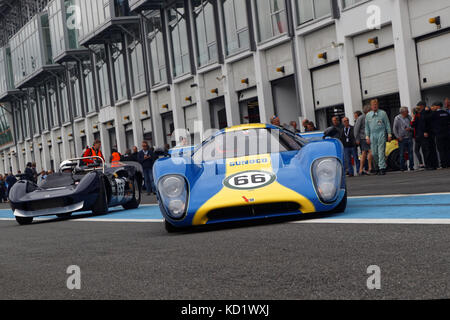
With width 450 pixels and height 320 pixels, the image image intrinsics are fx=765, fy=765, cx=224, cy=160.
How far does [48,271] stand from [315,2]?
1897 cm

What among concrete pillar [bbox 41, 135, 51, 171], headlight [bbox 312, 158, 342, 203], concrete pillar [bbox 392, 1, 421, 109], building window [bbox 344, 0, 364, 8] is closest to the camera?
headlight [bbox 312, 158, 342, 203]

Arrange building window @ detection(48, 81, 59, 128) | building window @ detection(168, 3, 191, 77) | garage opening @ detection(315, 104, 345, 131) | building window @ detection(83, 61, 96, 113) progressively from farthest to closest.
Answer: building window @ detection(48, 81, 59, 128) < building window @ detection(83, 61, 96, 113) < building window @ detection(168, 3, 191, 77) < garage opening @ detection(315, 104, 345, 131)

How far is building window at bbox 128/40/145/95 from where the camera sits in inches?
1464

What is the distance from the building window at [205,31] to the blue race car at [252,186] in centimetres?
2205

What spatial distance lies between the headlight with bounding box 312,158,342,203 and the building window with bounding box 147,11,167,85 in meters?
27.4

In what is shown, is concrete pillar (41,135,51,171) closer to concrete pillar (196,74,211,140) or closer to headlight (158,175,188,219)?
concrete pillar (196,74,211,140)

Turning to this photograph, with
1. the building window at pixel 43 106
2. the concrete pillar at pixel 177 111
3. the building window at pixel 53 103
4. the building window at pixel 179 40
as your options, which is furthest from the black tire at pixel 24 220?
the building window at pixel 43 106

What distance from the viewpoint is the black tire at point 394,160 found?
61.3ft

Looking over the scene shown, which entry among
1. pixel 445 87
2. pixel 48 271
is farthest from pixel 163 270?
pixel 445 87

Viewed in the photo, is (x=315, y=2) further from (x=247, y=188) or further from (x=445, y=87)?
(x=247, y=188)

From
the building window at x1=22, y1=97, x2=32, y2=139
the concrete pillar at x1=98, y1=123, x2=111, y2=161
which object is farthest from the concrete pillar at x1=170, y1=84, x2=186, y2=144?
the building window at x1=22, y1=97, x2=32, y2=139

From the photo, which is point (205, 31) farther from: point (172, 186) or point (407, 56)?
point (172, 186)

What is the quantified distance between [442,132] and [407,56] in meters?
3.37

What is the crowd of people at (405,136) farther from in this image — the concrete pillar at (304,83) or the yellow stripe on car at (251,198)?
the yellow stripe on car at (251,198)
